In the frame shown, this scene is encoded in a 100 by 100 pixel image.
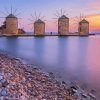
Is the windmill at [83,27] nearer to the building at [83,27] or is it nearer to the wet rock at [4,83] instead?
the building at [83,27]

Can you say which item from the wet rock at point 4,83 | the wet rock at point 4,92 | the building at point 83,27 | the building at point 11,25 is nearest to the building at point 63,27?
the building at point 83,27

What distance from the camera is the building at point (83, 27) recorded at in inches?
6705

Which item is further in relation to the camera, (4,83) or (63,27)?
(63,27)

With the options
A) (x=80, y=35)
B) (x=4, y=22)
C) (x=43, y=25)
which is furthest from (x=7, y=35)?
(x=80, y=35)

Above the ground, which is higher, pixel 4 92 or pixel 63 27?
pixel 63 27

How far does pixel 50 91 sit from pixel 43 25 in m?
152

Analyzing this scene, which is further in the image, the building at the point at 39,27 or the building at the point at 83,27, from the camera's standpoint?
the building at the point at 83,27

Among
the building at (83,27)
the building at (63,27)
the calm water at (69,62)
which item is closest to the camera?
the calm water at (69,62)

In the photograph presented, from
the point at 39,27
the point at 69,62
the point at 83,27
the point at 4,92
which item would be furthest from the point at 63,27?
the point at 4,92

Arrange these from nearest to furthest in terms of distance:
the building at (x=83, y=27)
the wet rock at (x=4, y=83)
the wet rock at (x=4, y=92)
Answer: the wet rock at (x=4, y=92) < the wet rock at (x=4, y=83) < the building at (x=83, y=27)

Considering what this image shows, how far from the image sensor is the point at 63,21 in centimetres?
16025

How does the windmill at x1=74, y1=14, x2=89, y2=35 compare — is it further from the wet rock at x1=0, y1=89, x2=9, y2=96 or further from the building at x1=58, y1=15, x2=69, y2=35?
the wet rock at x1=0, y1=89, x2=9, y2=96

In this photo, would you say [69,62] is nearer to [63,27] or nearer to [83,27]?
[63,27]

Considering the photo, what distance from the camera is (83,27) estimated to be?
170125mm
